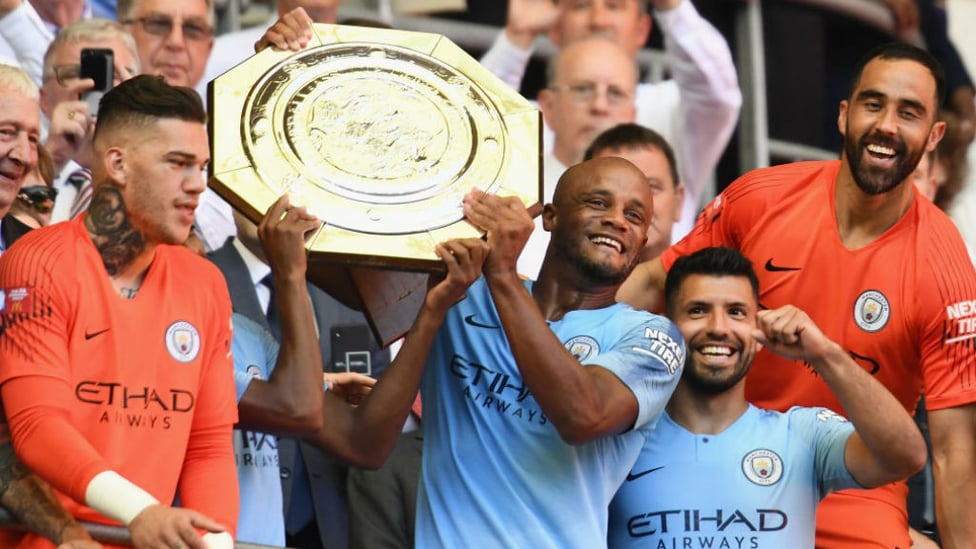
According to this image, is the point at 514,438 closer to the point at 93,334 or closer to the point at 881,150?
the point at 93,334

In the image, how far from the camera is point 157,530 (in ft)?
11.9

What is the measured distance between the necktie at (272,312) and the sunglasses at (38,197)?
2.25ft

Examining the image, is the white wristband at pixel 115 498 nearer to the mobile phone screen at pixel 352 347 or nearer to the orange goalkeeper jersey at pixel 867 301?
the mobile phone screen at pixel 352 347

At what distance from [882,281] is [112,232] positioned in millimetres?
2285

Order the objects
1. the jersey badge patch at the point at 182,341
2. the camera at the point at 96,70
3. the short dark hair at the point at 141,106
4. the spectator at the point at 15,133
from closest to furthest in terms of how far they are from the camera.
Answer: the jersey badge patch at the point at 182,341 → the short dark hair at the point at 141,106 → the spectator at the point at 15,133 → the camera at the point at 96,70

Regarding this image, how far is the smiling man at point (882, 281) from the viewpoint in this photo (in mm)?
5105

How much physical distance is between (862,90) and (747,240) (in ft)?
1.85

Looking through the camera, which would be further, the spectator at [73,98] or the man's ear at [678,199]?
the man's ear at [678,199]

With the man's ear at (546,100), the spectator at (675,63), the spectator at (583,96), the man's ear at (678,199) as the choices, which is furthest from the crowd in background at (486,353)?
the spectator at (675,63)

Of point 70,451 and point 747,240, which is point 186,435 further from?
point 747,240

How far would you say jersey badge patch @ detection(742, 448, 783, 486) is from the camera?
4.77 m

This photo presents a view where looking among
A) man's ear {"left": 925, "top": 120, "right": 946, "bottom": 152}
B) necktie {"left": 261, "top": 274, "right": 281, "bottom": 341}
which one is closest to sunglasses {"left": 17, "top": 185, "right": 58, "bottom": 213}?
necktie {"left": 261, "top": 274, "right": 281, "bottom": 341}

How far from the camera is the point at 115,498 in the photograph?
3688 mm

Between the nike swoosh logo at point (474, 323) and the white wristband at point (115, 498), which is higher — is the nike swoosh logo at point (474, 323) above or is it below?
above
